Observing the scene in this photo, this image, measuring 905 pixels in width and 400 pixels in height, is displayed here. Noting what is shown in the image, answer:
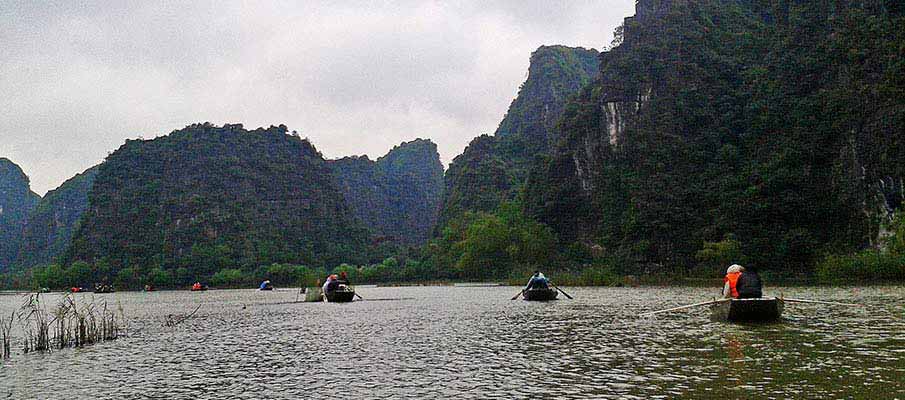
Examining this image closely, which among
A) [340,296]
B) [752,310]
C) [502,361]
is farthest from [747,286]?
[340,296]

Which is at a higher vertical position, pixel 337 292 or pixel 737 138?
pixel 737 138

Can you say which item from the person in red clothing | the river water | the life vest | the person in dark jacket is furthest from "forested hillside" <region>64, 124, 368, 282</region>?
the person in dark jacket

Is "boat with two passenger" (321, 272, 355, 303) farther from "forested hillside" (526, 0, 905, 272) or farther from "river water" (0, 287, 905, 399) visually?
"forested hillside" (526, 0, 905, 272)

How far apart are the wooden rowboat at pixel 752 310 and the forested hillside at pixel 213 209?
349 feet

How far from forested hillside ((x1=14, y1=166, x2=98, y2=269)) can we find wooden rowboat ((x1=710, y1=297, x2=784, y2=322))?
7014 inches

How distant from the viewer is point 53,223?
585ft

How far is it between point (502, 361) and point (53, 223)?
193 metres

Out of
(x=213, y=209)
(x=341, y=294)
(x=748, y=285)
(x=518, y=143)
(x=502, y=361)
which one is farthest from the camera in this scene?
(x=518, y=143)

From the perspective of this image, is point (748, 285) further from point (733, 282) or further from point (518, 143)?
point (518, 143)

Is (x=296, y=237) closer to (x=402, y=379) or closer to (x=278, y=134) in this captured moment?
(x=278, y=134)

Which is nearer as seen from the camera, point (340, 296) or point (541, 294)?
point (541, 294)

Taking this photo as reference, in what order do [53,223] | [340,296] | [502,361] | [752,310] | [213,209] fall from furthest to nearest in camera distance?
[53,223] → [213,209] → [340,296] → [752,310] → [502,361]

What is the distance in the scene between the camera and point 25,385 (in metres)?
13.9

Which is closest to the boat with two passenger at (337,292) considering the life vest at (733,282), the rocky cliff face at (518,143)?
the life vest at (733,282)
